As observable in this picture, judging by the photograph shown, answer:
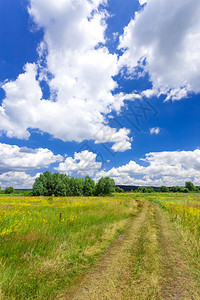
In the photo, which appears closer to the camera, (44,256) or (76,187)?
(44,256)

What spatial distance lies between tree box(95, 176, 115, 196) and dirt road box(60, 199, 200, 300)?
74545 millimetres

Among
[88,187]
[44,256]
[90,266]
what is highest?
[44,256]

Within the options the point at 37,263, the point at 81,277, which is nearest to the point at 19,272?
the point at 37,263

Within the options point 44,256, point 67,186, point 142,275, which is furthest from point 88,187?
point 142,275

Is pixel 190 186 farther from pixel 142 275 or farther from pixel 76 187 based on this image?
pixel 142 275

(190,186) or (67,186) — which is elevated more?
(67,186)

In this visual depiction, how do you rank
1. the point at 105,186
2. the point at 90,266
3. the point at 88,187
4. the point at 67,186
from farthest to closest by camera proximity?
the point at 88,187 < the point at 105,186 < the point at 67,186 < the point at 90,266

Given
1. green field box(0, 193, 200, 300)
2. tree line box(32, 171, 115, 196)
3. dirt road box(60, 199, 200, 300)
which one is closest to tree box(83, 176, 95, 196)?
tree line box(32, 171, 115, 196)

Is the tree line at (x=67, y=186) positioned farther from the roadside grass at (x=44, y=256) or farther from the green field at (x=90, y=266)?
the green field at (x=90, y=266)

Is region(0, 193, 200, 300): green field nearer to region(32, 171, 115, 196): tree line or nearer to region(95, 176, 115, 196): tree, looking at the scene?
region(32, 171, 115, 196): tree line

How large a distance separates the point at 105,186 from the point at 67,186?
70.8 feet

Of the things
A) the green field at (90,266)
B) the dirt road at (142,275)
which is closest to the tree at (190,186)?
the green field at (90,266)

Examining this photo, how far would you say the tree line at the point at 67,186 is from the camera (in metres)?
69.2

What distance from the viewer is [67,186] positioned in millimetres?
76312
